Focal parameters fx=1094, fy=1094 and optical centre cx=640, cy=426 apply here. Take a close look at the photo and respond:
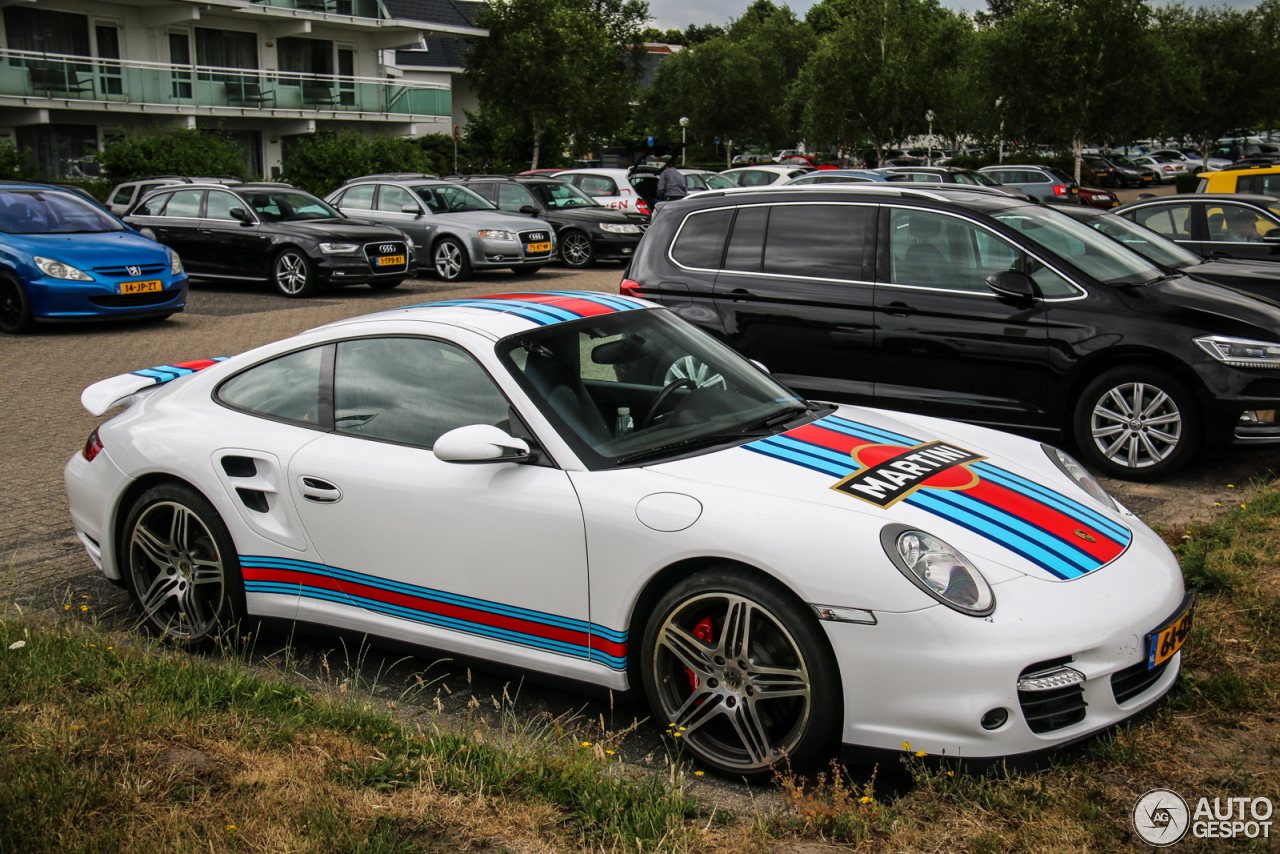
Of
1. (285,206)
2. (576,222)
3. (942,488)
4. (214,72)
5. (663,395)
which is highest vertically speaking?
(214,72)

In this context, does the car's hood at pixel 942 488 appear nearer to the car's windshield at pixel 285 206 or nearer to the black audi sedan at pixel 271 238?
the black audi sedan at pixel 271 238

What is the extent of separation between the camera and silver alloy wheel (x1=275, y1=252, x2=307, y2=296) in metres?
16.5

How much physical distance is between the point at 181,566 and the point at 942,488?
9.92ft

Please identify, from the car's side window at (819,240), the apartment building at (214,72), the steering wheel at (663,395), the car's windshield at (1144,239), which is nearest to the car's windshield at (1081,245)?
the car's side window at (819,240)

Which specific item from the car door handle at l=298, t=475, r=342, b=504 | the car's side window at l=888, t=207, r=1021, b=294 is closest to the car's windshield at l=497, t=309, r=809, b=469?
the car door handle at l=298, t=475, r=342, b=504

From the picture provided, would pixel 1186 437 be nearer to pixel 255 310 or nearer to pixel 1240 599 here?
pixel 1240 599

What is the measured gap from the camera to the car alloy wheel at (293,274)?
648 inches

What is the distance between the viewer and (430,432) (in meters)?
4.04

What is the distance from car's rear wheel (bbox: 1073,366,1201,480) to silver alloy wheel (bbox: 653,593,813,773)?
13.9ft

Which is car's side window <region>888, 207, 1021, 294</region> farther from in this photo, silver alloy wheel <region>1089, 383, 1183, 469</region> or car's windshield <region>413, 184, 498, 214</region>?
car's windshield <region>413, 184, 498, 214</region>

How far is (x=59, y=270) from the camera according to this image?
12.6 meters

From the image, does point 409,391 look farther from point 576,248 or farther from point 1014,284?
point 576,248

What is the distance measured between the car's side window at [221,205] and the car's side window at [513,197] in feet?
16.4

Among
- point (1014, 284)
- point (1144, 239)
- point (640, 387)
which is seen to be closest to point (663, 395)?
point (640, 387)
